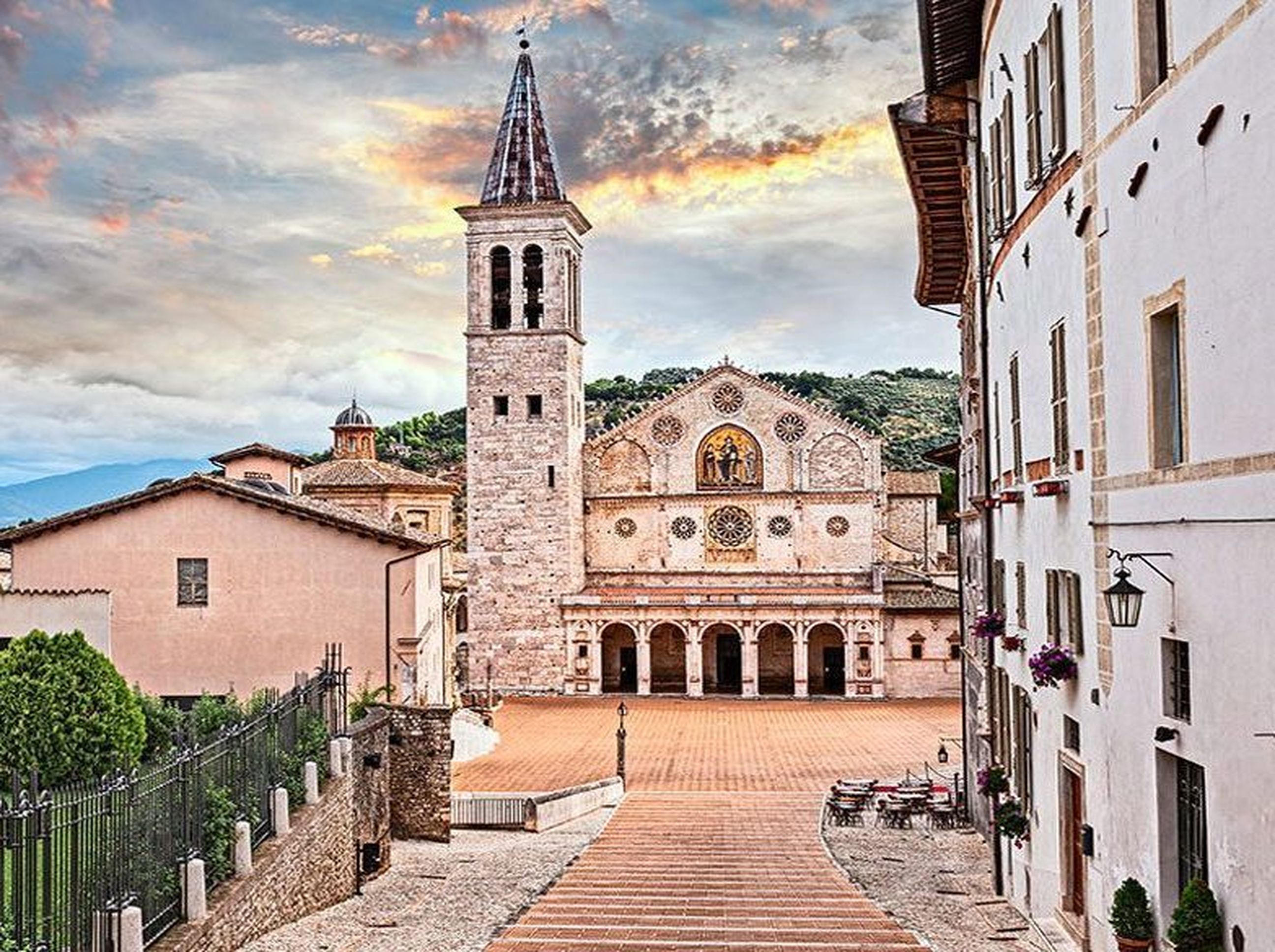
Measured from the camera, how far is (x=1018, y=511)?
14516 mm

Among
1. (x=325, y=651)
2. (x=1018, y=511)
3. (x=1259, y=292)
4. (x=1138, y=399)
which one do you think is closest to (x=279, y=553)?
(x=325, y=651)

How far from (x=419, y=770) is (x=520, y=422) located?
29459 mm

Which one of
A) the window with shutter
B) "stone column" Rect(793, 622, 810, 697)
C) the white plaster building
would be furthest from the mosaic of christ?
the window with shutter

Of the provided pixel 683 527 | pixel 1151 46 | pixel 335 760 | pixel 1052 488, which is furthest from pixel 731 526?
pixel 1151 46

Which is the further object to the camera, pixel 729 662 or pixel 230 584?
pixel 729 662

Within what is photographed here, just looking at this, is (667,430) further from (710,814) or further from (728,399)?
(710,814)

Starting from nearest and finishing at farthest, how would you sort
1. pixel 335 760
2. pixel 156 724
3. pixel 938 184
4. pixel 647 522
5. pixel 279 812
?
pixel 279 812 → pixel 335 760 → pixel 938 184 → pixel 156 724 → pixel 647 522

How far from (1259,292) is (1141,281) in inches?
77.0

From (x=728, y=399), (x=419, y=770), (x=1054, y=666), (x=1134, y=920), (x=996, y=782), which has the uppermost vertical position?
(x=728, y=399)

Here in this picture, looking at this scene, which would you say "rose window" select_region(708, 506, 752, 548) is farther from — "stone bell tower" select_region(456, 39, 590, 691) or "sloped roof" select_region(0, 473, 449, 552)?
"sloped roof" select_region(0, 473, 449, 552)

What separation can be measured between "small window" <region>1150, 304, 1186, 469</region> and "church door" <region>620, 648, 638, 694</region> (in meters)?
45.4

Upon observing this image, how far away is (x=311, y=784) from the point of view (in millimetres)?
17906

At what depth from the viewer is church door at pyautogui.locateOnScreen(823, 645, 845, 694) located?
5312 centimetres

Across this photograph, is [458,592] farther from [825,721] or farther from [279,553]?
[279,553]
